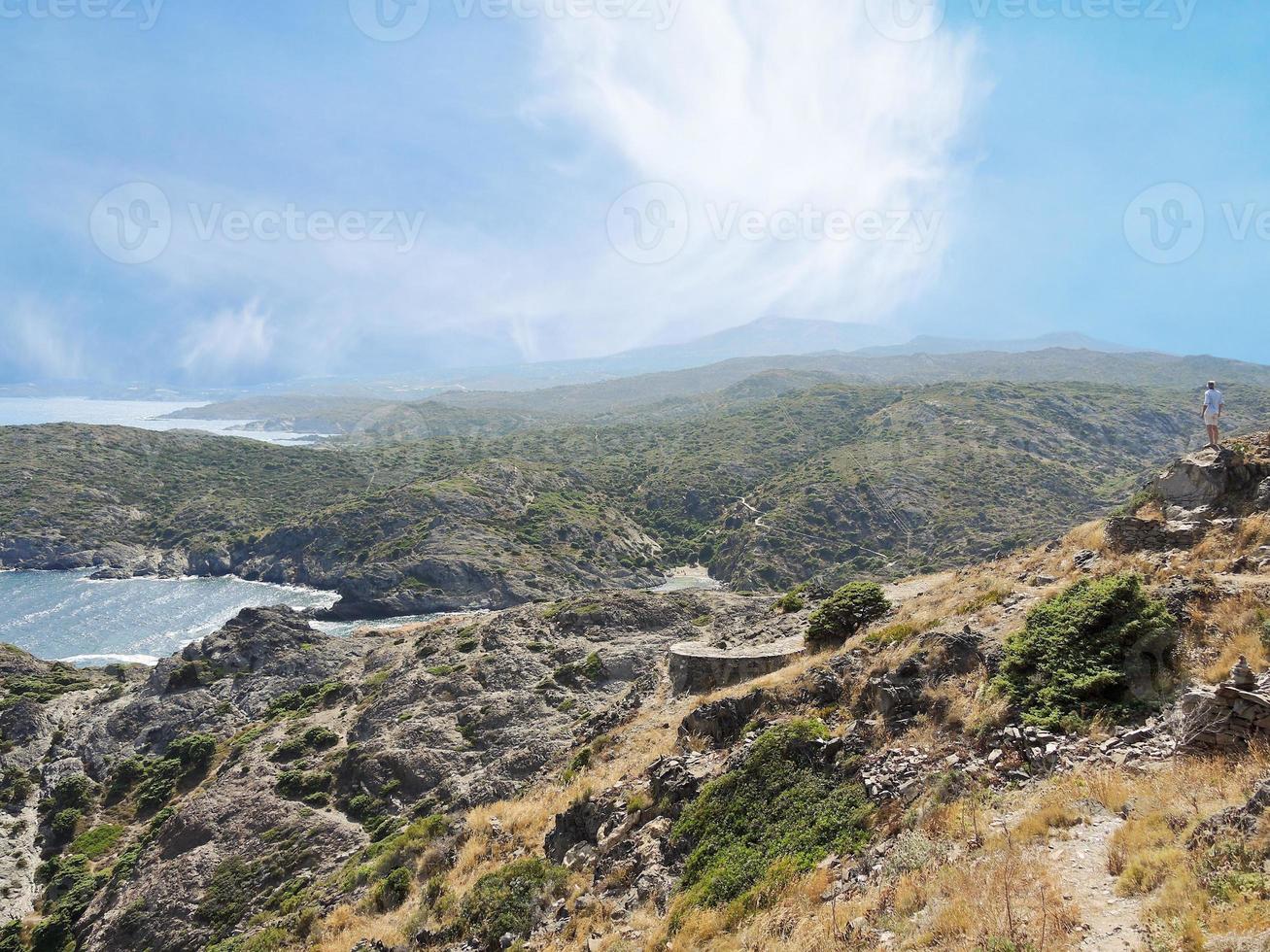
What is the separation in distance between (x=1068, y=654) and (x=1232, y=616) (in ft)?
7.35

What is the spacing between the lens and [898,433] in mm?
153500

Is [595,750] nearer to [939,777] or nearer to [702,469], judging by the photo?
[939,777]

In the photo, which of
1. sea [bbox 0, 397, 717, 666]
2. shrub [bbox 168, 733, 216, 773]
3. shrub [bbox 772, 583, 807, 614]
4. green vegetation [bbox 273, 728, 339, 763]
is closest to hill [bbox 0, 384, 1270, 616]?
sea [bbox 0, 397, 717, 666]

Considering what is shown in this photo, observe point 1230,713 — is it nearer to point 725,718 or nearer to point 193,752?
point 725,718

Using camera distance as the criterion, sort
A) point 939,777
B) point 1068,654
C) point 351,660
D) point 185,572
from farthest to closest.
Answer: point 185,572 → point 351,660 → point 1068,654 → point 939,777

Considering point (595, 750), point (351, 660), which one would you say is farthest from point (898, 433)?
point (595, 750)

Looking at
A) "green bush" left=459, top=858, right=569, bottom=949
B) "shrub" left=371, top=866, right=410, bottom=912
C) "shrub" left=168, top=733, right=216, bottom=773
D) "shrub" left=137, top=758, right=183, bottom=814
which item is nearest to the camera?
"green bush" left=459, top=858, right=569, bottom=949

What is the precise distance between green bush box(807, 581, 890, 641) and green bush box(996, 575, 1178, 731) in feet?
24.4

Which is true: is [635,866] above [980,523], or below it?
above

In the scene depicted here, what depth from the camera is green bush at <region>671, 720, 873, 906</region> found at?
9266mm

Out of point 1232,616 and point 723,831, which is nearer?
point 1232,616

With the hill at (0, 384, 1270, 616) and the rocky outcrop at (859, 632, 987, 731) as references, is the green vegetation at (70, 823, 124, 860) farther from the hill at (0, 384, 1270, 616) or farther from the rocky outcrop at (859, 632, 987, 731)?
the hill at (0, 384, 1270, 616)

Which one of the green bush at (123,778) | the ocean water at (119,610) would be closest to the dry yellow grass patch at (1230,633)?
the green bush at (123,778)

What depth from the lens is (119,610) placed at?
10150cm
